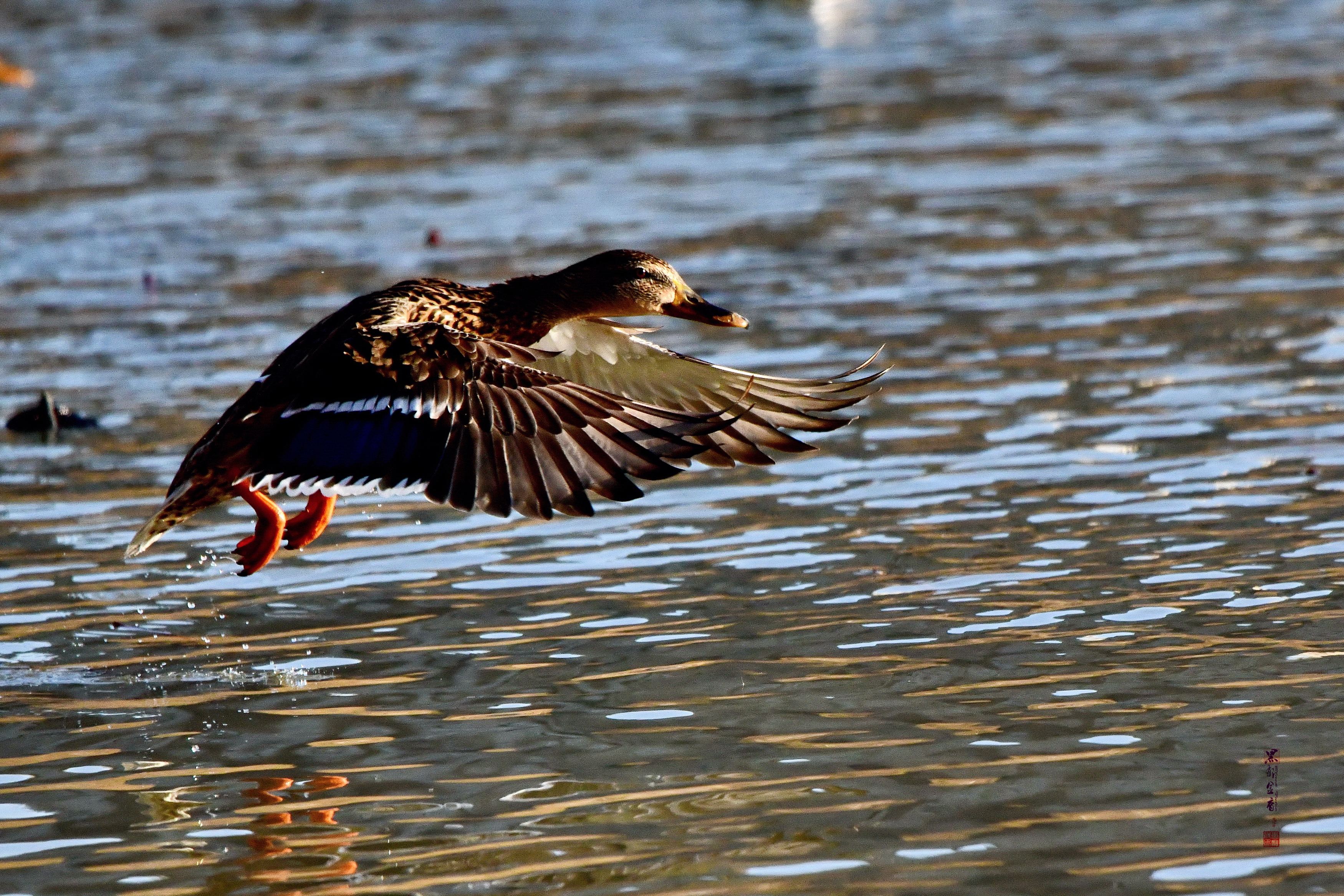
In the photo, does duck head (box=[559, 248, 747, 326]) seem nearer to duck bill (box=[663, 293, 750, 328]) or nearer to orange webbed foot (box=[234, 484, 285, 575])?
duck bill (box=[663, 293, 750, 328])

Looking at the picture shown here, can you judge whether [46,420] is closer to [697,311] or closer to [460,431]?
[697,311]

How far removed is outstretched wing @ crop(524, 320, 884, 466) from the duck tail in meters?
1.09

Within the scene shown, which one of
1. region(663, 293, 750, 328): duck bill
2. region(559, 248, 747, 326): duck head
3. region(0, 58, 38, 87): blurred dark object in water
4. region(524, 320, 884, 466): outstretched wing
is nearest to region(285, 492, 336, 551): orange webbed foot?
region(524, 320, 884, 466): outstretched wing

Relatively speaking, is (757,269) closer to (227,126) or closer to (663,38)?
(227,126)

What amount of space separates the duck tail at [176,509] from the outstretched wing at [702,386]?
3.59 ft

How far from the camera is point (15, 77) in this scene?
68.5 ft

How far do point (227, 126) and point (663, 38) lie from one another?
6.31 metres

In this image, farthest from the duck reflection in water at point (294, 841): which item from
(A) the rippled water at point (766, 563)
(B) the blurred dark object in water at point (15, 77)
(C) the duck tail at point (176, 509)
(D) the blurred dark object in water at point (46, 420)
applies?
(B) the blurred dark object in water at point (15, 77)

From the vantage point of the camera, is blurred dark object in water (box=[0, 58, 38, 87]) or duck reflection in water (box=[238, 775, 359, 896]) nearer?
duck reflection in water (box=[238, 775, 359, 896])

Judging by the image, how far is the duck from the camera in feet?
18.6

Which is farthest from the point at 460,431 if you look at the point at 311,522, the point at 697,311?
the point at 697,311

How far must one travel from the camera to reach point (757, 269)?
1239 cm

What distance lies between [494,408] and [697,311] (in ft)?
4.27

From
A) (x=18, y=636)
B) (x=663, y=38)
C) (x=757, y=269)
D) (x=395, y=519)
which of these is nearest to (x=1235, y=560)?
(x=395, y=519)
